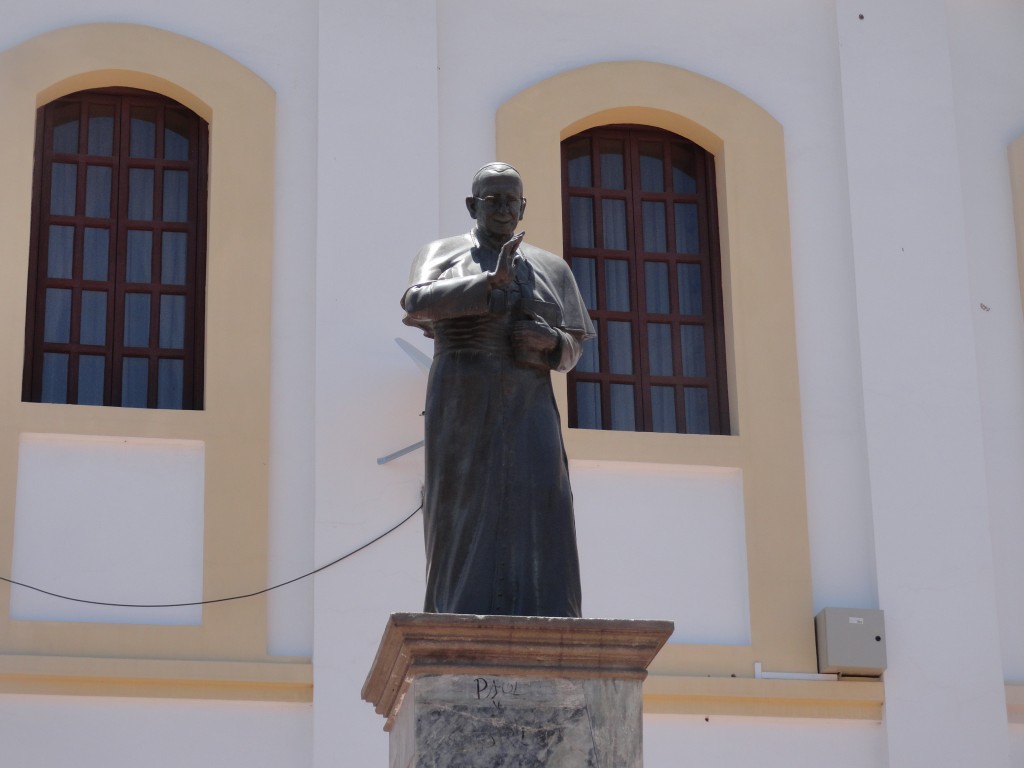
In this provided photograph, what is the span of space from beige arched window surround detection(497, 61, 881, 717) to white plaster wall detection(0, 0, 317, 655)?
4.08 feet

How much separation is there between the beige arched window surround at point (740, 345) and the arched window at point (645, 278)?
0.49ft

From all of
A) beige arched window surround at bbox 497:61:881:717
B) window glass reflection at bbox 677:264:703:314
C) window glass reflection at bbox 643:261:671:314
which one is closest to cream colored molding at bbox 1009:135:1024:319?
beige arched window surround at bbox 497:61:881:717

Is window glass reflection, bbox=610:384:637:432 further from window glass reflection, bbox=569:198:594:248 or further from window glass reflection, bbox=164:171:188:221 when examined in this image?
window glass reflection, bbox=164:171:188:221

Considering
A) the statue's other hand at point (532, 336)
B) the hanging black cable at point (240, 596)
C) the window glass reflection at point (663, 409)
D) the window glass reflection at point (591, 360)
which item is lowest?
the hanging black cable at point (240, 596)

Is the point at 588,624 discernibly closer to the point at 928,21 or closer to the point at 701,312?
the point at 701,312

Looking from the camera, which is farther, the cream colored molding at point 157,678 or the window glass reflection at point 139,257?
the window glass reflection at point 139,257

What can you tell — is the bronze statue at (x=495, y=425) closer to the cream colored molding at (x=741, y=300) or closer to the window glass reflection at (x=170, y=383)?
the cream colored molding at (x=741, y=300)

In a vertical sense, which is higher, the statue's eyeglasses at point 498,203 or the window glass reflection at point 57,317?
the window glass reflection at point 57,317

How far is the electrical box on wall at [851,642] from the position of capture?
1213cm

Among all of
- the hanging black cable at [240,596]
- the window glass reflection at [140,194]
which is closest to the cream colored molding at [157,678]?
the hanging black cable at [240,596]

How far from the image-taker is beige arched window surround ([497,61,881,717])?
12.2 m

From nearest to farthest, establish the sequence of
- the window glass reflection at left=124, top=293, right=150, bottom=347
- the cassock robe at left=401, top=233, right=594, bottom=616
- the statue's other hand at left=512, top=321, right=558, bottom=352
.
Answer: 1. the cassock robe at left=401, top=233, right=594, bottom=616
2. the statue's other hand at left=512, top=321, right=558, bottom=352
3. the window glass reflection at left=124, top=293, right=150, bottom=347

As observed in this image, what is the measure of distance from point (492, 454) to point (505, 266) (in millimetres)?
717

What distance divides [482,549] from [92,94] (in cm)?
600
